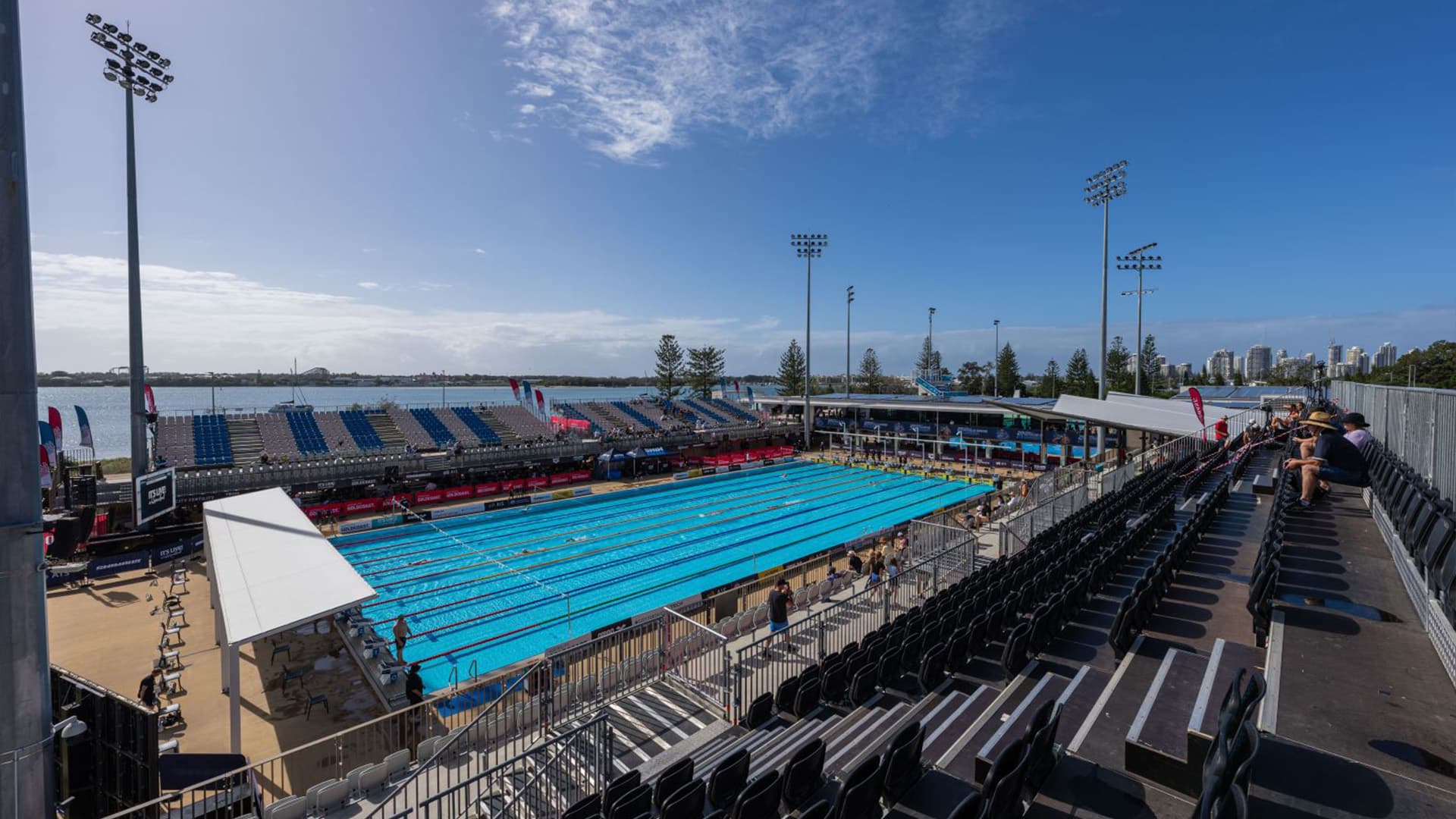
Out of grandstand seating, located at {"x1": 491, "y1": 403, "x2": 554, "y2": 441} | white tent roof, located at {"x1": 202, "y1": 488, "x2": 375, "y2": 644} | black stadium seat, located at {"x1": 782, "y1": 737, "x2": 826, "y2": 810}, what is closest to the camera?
black stadium seat, located at {"x1": 782, "y1": 737, "x2": 826, "y2": 810}

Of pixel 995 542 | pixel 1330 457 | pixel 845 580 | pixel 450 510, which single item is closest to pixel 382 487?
pixel 450 510

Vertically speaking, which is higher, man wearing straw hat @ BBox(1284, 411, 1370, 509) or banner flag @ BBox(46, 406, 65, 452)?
man wearing straw hat @ BBox(1284, 411, 1370, 509)

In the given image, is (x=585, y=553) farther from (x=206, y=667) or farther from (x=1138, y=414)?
(x=1138, y=414)

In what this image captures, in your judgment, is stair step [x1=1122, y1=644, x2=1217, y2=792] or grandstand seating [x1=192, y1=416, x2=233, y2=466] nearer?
stair step [x1=1122, y1=644, x2=1217, y2=792]

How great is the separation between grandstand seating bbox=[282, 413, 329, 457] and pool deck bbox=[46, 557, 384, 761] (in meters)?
14.6

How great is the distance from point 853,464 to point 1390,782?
36.1 m

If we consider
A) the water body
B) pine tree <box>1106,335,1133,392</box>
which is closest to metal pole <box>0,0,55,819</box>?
the water body

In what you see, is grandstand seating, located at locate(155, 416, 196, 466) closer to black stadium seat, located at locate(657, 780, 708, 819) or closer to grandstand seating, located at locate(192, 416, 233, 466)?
grandstand seating, located at locate(192, 416, 233, 466)

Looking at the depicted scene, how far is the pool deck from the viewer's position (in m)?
9.43

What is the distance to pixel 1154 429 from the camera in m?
19.5

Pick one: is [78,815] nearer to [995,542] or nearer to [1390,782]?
[1390,782]

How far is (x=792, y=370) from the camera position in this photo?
2571 inches

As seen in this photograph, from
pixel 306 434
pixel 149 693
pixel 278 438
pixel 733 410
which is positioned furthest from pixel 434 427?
pixel 149 693

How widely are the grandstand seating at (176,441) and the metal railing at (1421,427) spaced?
36683 mm
